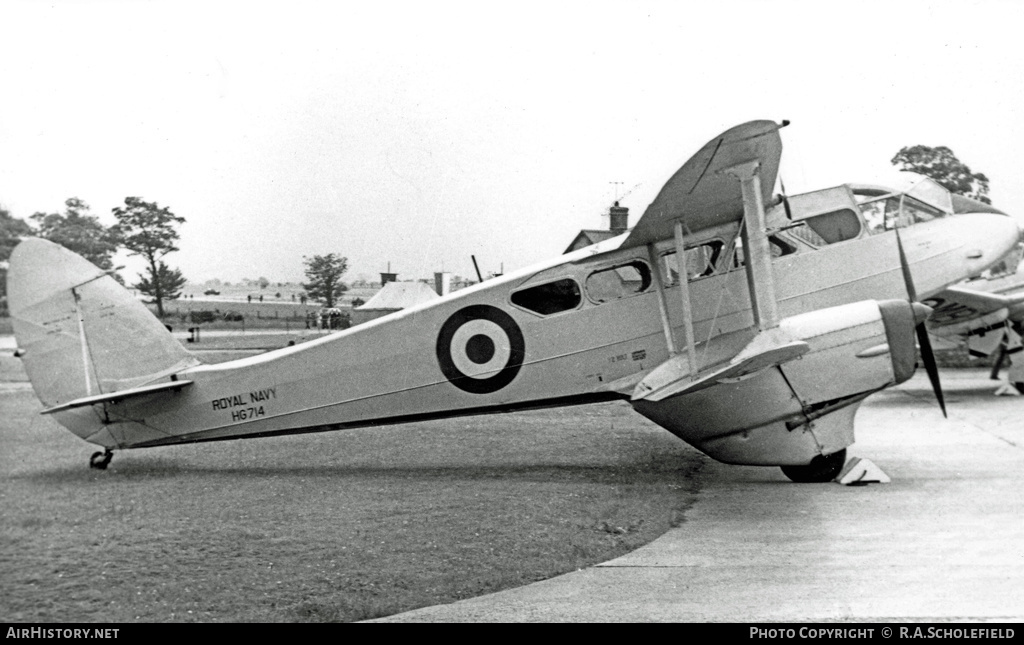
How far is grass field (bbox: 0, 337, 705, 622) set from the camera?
201 inches

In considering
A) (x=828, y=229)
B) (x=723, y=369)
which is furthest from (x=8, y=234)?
(x=828, y=229)

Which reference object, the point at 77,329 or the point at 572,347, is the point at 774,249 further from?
the point at 77,329

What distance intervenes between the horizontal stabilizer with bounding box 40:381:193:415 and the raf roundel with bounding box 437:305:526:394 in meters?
2.77

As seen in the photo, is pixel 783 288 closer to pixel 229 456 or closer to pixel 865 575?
pixel 865 575

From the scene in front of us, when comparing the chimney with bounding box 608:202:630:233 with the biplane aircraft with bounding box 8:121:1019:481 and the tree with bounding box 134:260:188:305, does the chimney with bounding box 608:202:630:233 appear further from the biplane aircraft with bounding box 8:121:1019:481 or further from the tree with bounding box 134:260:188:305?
the tree with bounding box 134:260:188:305

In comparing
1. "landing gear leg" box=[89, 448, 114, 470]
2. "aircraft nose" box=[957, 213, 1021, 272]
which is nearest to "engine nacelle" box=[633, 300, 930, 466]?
"aircraft nose" box=[957, 213, 1021, 272]

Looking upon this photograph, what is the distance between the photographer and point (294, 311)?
1188 cm

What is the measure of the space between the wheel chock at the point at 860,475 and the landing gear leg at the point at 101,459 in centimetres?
743

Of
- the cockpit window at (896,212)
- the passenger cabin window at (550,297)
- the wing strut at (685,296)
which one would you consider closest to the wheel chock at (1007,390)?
the cockpit window at (896,212)

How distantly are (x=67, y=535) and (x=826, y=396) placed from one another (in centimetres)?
650

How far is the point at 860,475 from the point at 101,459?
25.3 ft

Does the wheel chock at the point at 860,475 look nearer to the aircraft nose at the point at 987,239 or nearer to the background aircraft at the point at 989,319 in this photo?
the aircraft nose at the point at 987,239

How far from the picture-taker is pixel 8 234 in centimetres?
724
